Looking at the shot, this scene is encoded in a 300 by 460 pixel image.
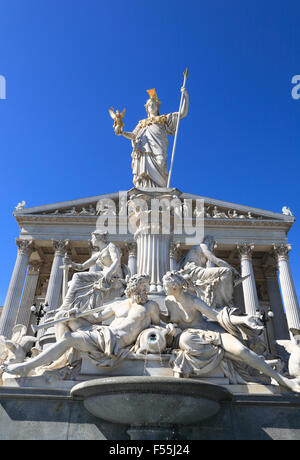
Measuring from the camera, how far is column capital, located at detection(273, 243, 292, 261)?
31906 mm

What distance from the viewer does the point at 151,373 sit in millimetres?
4449

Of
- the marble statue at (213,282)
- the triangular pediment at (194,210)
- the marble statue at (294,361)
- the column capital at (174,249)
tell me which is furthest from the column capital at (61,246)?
the marble statue at (294,361)

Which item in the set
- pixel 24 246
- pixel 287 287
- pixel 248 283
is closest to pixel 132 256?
pixel 248 283

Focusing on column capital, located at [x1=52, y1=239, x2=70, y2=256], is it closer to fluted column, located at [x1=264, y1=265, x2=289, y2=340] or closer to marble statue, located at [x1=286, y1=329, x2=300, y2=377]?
fluted column, located at [x1=264, y1=265, x2=289, y2=340]

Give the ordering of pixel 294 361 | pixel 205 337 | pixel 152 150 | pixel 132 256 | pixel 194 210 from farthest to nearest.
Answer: pixel 194 210
pixel 132 256
pixel 152 150
pixel 294 361
pixel 205 337

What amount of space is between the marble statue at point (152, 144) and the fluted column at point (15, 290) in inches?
865

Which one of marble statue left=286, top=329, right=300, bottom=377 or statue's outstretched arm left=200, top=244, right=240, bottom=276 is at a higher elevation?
statue's outstretched arm left=200, top=244, right=240, bottom=276

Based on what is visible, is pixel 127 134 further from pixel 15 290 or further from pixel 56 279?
pixel 15 290

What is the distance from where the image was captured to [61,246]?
1268 inches

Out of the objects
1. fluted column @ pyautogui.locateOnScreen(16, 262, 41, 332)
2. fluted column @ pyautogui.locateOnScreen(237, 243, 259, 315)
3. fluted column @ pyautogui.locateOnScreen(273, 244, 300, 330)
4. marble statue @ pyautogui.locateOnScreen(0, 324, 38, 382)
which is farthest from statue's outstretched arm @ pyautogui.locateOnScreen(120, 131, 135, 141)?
fluted column @ pyautogui.locateOnScreen(16, 262, 41, 332)

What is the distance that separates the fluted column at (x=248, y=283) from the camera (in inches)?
1102

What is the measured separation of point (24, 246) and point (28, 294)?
4.63 m
